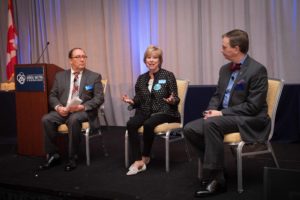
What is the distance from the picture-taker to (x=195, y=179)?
11.2ft

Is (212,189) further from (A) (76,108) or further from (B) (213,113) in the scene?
(A) (76,108)

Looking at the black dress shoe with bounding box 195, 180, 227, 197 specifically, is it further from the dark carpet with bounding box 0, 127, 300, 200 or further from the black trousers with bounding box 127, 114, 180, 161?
the black trousers with bounding box 127, 114, 180, 161

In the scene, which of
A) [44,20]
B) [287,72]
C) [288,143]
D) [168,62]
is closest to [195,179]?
[288,143]

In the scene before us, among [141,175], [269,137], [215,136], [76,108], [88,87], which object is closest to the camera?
[215,136]

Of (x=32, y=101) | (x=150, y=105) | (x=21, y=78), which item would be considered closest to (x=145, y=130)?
(x=150, y=105)

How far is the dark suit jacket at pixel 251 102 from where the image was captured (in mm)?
2983

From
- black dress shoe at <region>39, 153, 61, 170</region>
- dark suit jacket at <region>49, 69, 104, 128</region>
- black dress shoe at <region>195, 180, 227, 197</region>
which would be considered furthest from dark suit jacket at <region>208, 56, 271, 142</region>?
black dress shoe at <region>39, 153, 61, 170</region>

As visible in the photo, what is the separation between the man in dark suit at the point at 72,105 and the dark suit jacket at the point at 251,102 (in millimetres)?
1530

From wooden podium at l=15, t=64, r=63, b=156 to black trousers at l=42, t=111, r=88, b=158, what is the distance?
0.33 metres

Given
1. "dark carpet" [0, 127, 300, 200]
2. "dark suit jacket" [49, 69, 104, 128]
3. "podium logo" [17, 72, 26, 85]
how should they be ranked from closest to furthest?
1. "dark carpet" [0, 127, 300, 200]
2. "dark suit jacket" [49, 69, 104, 128]
3. "podium logo" [17, 72, 26, 85]

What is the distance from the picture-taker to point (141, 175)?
11.9 feet

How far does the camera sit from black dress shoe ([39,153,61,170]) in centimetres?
401

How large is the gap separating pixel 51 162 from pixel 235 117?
6.66ft

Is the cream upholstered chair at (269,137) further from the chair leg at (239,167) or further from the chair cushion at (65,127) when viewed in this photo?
the chair cushion at (65,127)
